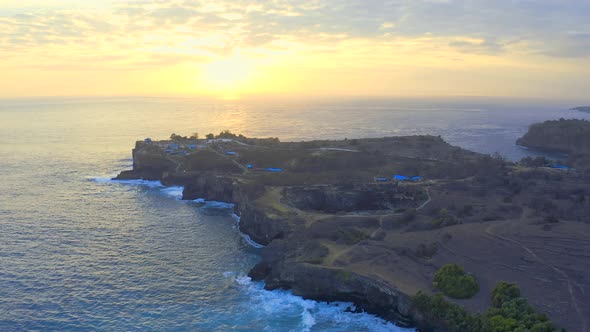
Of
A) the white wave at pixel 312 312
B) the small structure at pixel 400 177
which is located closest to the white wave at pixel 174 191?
the small structure at pixel 400 177

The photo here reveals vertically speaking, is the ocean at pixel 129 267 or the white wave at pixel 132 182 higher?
the white wave at pixel 132 182

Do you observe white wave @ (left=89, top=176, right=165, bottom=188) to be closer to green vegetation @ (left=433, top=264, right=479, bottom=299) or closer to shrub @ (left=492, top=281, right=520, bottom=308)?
green vegetation @ (left=433, top=264, right=479, bottom=299)

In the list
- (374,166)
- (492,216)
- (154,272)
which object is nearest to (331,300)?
(154,272)

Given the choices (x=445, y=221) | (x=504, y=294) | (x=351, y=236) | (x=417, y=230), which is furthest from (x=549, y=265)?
(x=351, y=236)

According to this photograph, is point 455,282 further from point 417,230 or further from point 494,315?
point 417,230

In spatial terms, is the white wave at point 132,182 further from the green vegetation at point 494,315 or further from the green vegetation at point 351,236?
the green vegetation at point 494,315
